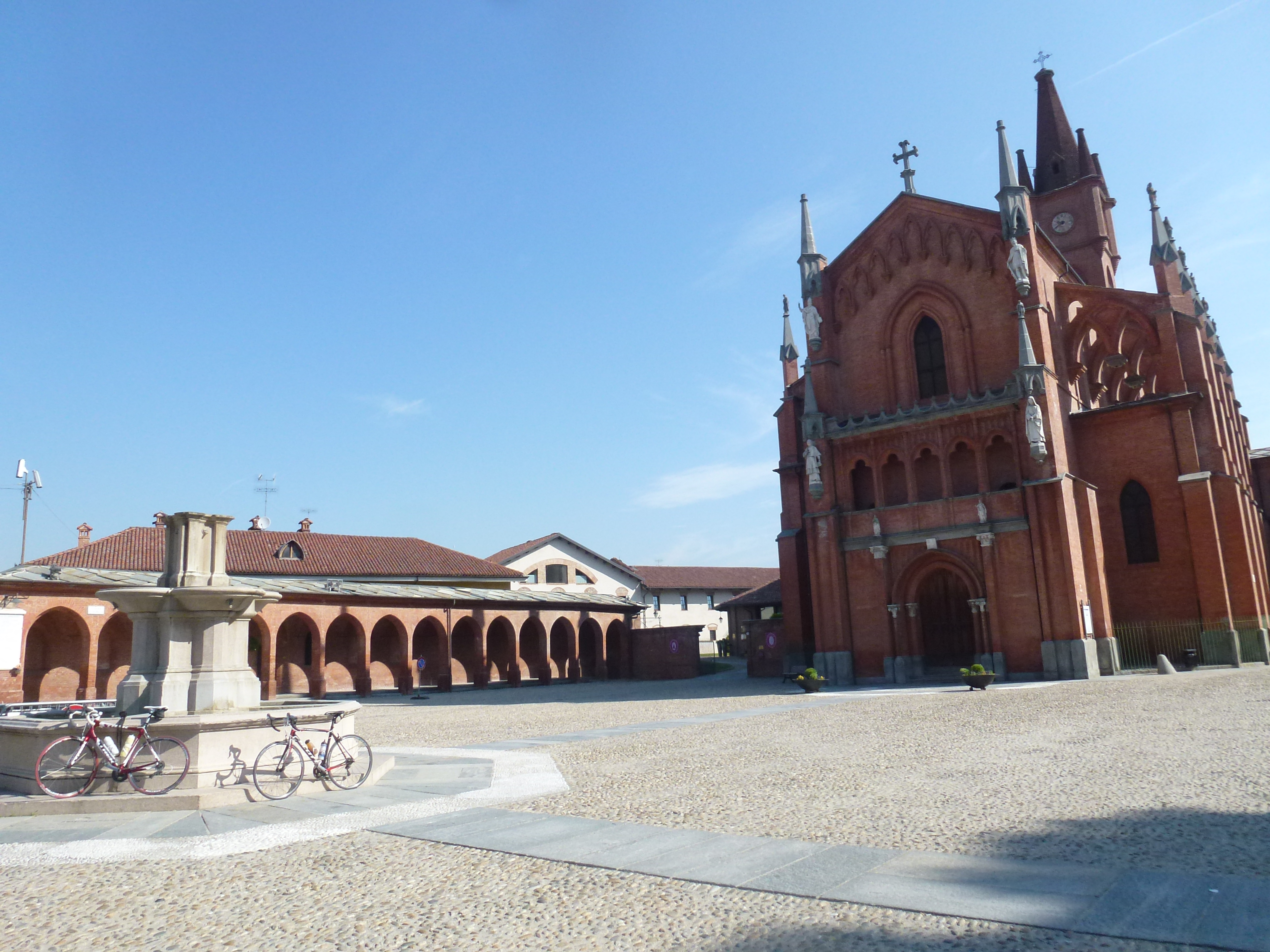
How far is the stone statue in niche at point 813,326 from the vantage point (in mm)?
34656

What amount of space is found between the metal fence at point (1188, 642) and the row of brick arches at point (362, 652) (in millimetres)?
25300

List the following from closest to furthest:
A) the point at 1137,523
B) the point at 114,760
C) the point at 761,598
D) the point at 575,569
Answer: the point at 114,760
the point at 1137,523
the point at 761,598
the point at 575,569

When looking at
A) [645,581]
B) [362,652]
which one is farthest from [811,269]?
[645,581]

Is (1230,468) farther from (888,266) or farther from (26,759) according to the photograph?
(26,759)

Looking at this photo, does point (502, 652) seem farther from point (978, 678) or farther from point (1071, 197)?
Answer: point (1071, 197)

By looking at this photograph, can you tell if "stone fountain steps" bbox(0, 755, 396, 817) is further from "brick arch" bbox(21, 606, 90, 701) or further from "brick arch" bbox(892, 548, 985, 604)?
"brick arch" bbox(892, 548, 985, 604)

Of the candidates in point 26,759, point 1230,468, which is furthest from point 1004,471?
point 26,759

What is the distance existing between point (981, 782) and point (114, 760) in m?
9.43

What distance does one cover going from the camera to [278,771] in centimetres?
1012

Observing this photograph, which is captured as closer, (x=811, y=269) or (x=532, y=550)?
(x=811, y=269)

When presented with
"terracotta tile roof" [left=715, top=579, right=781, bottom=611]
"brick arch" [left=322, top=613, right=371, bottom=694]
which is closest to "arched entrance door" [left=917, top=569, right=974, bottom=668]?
"terracotta tile roof" [left=715, top=579, right=781, bottom=611]

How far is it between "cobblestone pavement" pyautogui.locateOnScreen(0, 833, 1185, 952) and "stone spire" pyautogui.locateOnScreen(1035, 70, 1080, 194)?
160 feet

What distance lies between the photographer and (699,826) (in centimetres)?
806

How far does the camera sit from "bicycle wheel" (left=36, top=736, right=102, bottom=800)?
30.9 ft
